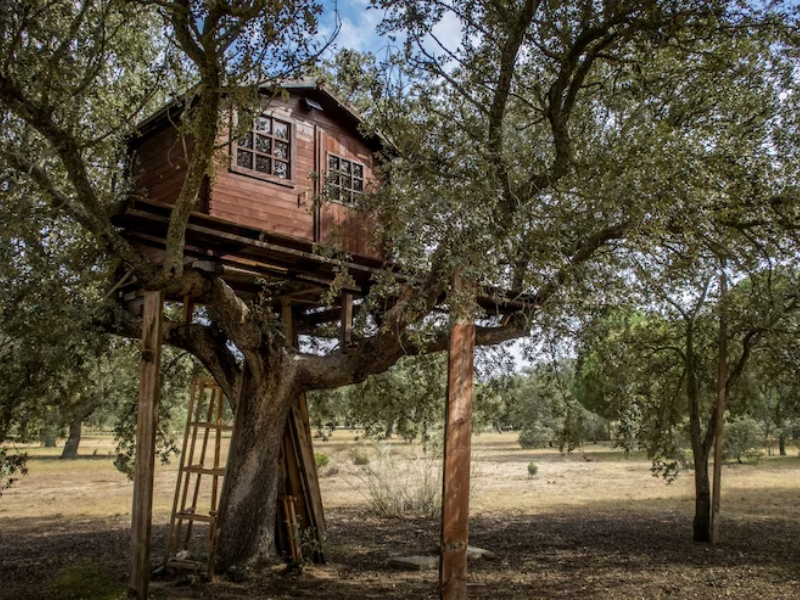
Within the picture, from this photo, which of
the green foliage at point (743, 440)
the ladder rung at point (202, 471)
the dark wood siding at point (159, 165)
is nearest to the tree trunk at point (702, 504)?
the ladder rung at point (202, 471)

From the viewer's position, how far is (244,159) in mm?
9125

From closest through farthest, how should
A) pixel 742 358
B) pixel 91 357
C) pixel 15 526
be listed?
pixel 91 357 → pixel 742 358 → pixel 15 526

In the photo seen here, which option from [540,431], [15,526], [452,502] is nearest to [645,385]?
[452,502]

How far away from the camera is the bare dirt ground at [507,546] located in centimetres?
835

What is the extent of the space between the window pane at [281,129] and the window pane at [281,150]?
0.10 m

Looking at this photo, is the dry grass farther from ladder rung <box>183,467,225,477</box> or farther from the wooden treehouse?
ladder rung <box>183,467,225,477</box>

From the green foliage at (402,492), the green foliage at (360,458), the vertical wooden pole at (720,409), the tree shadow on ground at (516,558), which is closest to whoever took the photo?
the tree shadow on ground at (516,558)

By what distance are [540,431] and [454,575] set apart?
3706 cm

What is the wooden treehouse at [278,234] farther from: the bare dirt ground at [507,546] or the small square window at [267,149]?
the bare dirt ground at [507,546]

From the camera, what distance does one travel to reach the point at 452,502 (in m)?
6.20

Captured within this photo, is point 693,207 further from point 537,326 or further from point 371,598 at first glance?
point 371,598

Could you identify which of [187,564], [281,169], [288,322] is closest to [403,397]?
[288,322]

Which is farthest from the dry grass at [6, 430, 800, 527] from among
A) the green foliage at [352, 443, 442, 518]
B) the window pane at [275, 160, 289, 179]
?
the window pane at [275, 160, 289, 179]

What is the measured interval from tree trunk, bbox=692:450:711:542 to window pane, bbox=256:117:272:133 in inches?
361
